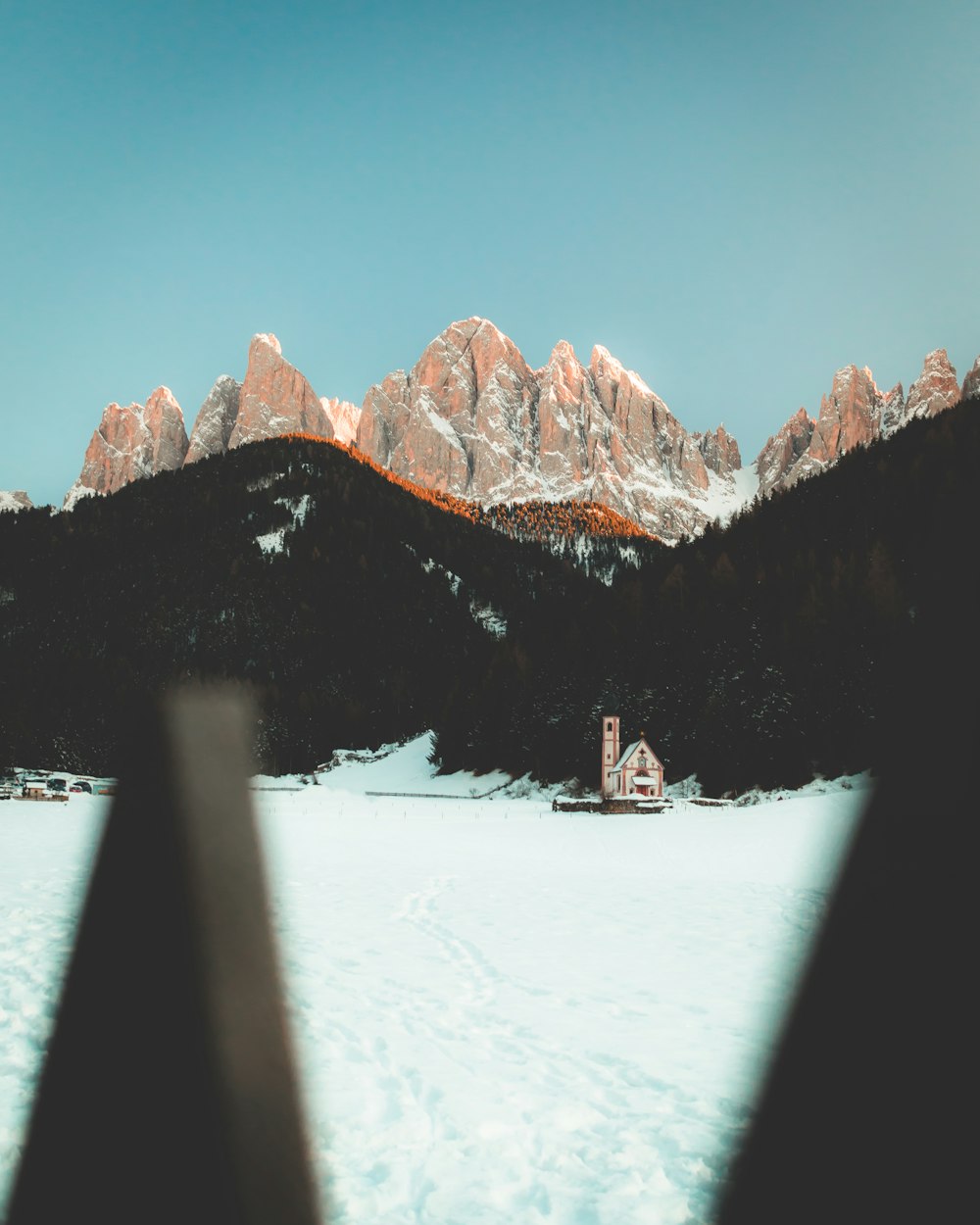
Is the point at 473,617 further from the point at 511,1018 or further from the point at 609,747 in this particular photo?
the point at 511,1018

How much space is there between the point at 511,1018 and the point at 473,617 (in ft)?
455

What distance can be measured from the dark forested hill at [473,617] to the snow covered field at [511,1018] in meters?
33.3

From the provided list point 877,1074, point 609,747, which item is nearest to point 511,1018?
point 877,1074

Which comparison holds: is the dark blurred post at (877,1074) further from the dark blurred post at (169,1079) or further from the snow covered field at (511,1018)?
the dark blurred post at (169,1079)

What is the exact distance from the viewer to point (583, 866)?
2130cm

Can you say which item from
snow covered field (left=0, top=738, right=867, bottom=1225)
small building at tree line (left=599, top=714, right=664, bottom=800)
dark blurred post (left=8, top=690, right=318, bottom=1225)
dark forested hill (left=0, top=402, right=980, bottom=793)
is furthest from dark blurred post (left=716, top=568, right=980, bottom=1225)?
dark forested hill (left=0, top=402, right=980, bottom=793)

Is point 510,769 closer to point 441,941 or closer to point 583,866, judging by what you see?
point 583,866

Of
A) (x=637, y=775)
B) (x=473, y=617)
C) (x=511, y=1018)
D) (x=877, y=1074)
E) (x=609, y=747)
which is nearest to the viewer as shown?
(x=877, y=1074)

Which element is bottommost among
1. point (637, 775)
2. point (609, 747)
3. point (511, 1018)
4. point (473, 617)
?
point (637, 775)

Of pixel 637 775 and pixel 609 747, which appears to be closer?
pixel 637 775

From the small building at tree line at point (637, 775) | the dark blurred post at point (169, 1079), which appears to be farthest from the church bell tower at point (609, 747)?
the dark blurred post at point (169, 1079)

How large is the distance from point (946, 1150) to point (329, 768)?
9065 cm

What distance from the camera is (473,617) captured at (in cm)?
14638

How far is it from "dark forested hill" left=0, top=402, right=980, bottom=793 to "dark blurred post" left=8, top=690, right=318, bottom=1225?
41593 mm
